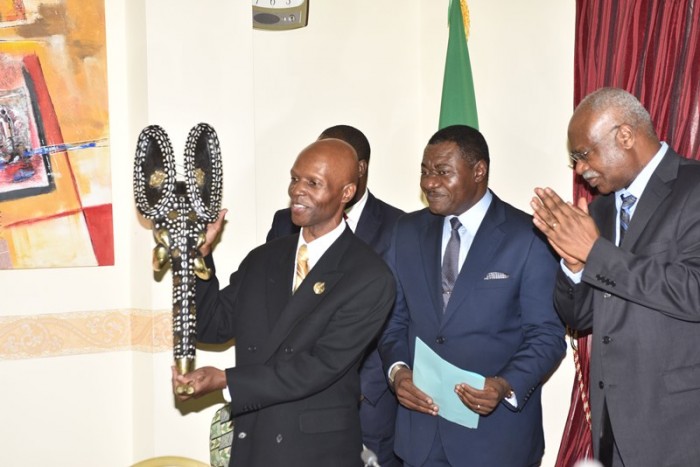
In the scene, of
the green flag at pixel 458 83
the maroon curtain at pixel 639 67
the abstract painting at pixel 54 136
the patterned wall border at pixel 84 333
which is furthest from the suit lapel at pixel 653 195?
the abstract painting at pixel 54 136

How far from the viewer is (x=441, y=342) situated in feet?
10.2

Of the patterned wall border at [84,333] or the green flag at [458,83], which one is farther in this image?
the green flag at [458,83]

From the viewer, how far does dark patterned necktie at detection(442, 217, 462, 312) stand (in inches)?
125

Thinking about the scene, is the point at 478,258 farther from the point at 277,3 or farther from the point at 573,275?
the point at 277,3

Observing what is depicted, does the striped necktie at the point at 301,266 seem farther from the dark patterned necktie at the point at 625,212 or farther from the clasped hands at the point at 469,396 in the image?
the dark patterned necktie at the point at 625,212

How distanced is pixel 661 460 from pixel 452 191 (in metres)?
1.26

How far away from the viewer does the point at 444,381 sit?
9.68 ft

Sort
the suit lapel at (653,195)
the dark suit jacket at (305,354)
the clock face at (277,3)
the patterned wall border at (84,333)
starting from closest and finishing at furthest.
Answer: the dark suit jacket at (305,354)
the suit lapel at (653,195)
the patterned wall border at (84,333)
the clock face at (277,3)

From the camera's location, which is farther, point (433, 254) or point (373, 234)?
point (373, 234)

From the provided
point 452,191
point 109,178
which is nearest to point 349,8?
point 109,178

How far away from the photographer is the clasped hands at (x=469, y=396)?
2.84m

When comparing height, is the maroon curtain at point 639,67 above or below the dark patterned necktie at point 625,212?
above

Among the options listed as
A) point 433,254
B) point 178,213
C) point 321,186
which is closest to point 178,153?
point 433,254

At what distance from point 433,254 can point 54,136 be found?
2340mm
